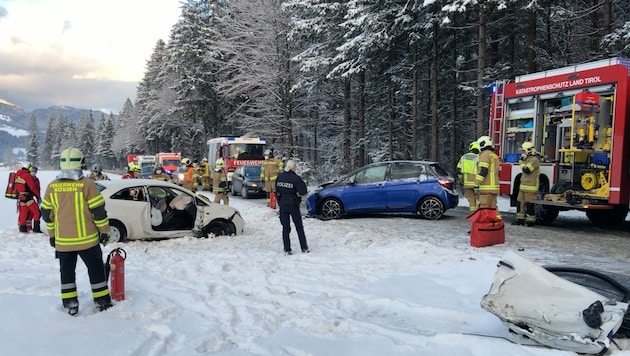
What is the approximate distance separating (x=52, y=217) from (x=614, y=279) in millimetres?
5566

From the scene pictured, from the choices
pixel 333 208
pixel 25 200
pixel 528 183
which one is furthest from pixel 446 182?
pixel 25 200

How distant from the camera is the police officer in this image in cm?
481

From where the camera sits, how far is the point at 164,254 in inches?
318

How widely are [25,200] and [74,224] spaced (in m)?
6.64

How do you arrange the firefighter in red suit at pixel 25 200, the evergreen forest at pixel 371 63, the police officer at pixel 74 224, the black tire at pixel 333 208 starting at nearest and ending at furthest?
the police officer at pixel 74 224 < the firefighter in red suit at pixel 25 200 < the black tire at pixel 333 208 < the evergreen forest at pixel 371 63

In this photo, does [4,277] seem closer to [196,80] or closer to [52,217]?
[52,217]

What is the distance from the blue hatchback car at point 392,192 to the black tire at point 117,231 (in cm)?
548

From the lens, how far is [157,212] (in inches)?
370

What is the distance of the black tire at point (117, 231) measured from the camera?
894 centimetres

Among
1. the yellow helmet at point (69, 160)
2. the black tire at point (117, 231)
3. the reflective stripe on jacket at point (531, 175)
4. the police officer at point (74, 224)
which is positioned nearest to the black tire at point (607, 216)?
the reflective stripe on jacket at point (531, 175)

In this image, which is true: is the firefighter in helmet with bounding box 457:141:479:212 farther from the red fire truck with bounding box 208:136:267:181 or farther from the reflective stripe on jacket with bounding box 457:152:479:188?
the red fire truck with bounding box 208:136:267:181

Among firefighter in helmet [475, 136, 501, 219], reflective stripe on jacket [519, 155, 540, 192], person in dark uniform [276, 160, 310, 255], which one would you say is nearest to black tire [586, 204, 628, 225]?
reflective stripe on jacket [519, 155, 540, 192]

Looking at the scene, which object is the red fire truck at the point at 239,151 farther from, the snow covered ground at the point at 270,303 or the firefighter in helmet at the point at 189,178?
the snow covered ground at the point at 270,303

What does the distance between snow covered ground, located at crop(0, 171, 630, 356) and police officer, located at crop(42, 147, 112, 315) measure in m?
0.29
